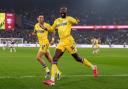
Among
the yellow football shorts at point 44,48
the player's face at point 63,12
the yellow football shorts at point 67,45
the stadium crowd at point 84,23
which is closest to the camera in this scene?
the player's face at point 63,12

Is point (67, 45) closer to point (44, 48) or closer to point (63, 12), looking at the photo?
point (63, 12)

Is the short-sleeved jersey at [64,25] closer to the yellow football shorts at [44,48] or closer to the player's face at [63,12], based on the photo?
the player's face at [63,12]

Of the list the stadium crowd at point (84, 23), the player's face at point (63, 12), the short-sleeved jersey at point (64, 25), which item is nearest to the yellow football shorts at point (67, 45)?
the short-sleeved jersey at point (64, 25)

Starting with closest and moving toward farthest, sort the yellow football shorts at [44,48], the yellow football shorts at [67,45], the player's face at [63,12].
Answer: the player's face at [63,12]
the yellow football shorts at [67,45]
the yellow football shorts at [44,48]

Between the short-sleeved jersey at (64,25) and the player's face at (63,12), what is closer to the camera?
the player's face at (63,12)

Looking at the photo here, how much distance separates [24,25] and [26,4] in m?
5.97

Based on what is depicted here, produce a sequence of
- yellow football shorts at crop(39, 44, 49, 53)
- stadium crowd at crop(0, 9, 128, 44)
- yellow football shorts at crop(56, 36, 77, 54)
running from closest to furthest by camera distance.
A: yellow football shorts at crop(56, 36, 77, 54)
yellow football shorts at crop(39, 44, 49, 53)
stadium crowd at crop(0, 9, 128, 44)

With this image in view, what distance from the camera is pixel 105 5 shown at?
87.6 metres

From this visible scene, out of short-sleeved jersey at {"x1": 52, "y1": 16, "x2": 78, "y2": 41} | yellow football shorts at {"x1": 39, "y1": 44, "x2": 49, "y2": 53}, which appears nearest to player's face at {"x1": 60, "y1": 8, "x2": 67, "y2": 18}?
short-sleeved jersey at {"x1": 52, "y1": 16, "x2": 78, "y2": 41}

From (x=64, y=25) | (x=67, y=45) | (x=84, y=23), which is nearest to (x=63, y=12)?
(x=64, y=25)

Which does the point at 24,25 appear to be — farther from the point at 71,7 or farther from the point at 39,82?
the point at 39,82

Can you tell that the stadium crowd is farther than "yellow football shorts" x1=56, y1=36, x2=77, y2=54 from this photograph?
Yes

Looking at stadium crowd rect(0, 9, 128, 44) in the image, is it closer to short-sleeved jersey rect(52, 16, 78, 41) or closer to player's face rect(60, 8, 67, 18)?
short-sleeved jersey rect(52, 16, 78, 41)

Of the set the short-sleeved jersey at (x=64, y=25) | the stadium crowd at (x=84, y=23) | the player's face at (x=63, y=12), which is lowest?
the stadium crowd at (x=84, y=23)
